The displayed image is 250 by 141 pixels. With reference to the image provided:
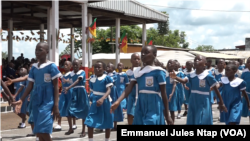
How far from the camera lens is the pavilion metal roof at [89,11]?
22.0 metres

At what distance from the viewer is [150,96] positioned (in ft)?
19.5

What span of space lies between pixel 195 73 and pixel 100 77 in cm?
212

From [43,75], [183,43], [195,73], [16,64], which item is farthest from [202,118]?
[183,43]

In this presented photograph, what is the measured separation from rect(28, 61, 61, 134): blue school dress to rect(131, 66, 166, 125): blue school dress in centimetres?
153

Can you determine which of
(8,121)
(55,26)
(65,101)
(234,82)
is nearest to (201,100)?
(234,82)

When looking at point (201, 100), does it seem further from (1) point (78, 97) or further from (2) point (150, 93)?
(1) point (78, 97)

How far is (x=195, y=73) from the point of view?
25.7 ft

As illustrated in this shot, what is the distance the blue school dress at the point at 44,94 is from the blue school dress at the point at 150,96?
1526 millimetres

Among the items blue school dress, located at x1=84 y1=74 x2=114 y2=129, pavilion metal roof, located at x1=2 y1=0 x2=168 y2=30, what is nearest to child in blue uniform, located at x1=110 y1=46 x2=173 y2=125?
blue school dress, located at x1=84 y1=74 x2=114 y2=129

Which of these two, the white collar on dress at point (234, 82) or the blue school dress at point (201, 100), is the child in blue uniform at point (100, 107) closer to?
the blue school dress at point (201, 100)

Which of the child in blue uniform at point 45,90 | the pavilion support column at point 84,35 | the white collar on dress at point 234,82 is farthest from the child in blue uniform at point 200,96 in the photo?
the pavilion support column at point 84,35

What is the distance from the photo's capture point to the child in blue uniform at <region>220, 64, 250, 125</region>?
8516 mm

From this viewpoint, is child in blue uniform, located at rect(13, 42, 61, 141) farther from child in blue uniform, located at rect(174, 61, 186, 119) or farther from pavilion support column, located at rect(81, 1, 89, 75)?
pavilion support column, located at rect(81, 1, 89, 75)

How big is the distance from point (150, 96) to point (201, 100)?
195 cm
